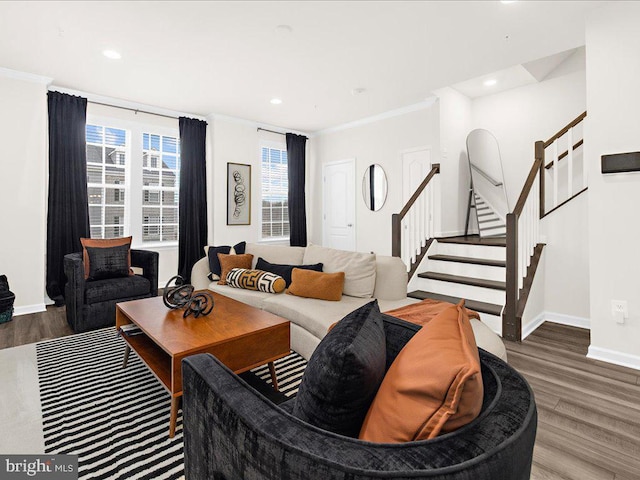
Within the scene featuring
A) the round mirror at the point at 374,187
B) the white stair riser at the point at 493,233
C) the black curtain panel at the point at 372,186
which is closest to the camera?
the white stair riser at the point at 493,233

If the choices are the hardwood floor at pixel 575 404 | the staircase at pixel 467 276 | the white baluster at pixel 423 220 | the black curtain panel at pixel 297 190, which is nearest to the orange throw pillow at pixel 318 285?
the staircase at pixel 467 276

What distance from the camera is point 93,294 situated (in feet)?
11.0

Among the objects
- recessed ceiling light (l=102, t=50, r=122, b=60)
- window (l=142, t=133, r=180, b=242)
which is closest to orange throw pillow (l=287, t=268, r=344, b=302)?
recessed ceiling light (l=102, t=50, r=122, b=60)

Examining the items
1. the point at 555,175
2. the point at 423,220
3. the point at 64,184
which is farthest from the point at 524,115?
the point at 64,184

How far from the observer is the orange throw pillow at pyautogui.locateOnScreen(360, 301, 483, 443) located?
2.26ft

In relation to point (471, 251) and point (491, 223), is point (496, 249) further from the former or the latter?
point (491, 223)

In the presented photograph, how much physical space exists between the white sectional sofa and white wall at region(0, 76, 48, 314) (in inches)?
88.0

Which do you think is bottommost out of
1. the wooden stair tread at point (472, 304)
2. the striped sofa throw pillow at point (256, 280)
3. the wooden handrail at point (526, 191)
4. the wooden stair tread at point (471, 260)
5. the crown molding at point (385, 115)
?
the wooden stair tread at point (472, 304)

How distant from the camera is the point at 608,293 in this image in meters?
2.75

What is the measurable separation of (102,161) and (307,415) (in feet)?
16.8

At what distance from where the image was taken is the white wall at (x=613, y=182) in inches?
103

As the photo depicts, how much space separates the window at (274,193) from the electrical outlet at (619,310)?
4.96m

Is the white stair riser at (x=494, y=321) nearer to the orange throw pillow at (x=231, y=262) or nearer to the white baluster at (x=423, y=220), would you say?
the white baluster at (x=423, y=220)

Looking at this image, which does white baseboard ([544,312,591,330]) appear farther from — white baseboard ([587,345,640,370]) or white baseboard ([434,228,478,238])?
white baseboard ([434,228,478,238])
